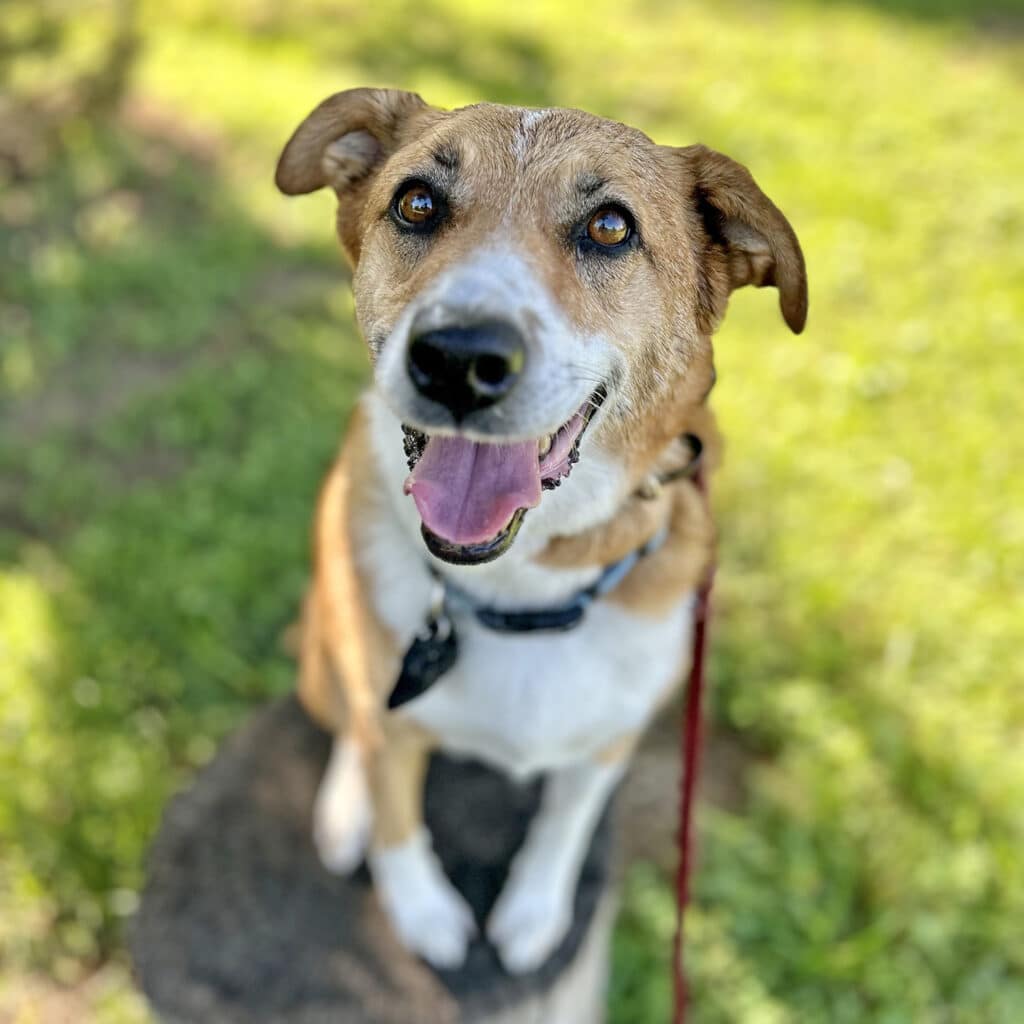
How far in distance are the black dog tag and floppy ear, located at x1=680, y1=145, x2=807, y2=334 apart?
93 cm

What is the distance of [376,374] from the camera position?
5.74ft

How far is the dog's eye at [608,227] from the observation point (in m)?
1.88

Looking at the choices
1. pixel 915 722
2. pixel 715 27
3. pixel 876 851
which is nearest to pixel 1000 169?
pixel 715 27

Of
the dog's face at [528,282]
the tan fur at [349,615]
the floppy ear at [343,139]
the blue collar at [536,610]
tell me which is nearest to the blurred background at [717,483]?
the tan fur at [349,615]

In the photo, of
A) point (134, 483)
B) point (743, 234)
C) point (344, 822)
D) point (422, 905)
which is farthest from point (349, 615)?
point (134, 483)

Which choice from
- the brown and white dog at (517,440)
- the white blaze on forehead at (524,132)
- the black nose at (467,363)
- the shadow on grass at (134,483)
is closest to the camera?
the black nose at (467,363)

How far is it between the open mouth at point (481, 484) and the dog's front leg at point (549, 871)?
3.09 feet

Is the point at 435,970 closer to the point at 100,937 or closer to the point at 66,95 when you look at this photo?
the point at 100,937

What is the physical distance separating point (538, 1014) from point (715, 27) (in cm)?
852

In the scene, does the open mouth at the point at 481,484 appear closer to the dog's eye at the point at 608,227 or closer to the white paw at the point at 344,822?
the dog's eye at the point at 608,227

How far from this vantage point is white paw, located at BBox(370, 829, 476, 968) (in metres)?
2.38

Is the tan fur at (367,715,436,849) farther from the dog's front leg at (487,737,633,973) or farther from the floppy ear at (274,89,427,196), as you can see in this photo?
the floppy ear at (274,89,427,196)

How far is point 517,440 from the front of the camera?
1.69m

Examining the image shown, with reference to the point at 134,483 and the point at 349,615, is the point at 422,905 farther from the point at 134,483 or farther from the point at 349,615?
the point at 134,483
